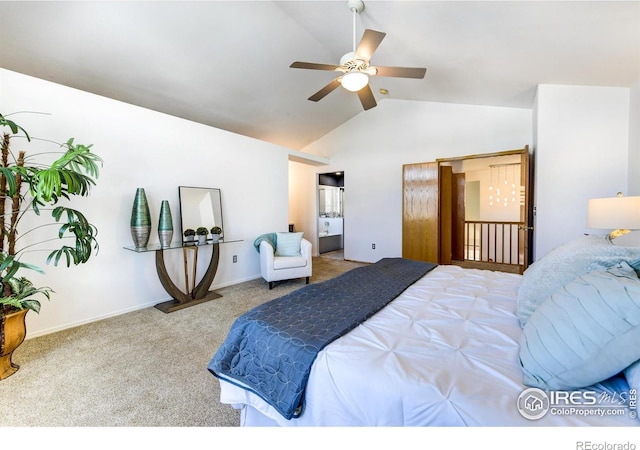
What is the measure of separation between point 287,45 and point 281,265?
2944 mm

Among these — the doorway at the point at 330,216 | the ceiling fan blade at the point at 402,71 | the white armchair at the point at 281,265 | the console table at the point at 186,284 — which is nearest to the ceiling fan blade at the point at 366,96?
the ceiling fan blade at the point at 402,71

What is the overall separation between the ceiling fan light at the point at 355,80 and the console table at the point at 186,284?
2493mm

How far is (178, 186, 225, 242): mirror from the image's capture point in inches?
139

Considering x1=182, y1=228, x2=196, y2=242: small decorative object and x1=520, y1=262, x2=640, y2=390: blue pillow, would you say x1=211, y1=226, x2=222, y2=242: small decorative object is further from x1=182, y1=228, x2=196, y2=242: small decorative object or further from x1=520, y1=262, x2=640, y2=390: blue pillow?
x1=520, y1=262, x2=640, y2=390: blue pillow

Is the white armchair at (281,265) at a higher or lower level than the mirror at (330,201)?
lower

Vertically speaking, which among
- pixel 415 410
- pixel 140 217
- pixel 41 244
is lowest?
pixel 415 410

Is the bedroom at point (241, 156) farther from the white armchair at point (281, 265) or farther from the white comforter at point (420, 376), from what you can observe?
the white comforter at point (420, 376)

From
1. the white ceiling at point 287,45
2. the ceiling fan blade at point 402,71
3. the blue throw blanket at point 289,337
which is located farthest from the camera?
the ceiling fan blade at point 402,71

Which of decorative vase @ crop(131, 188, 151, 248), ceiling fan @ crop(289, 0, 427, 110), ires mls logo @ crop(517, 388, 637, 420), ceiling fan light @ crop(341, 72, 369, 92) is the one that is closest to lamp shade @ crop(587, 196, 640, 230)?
ceiling fan @ crop(289, 0, 427, 110)

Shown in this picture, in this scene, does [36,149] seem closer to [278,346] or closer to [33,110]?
[33,110]

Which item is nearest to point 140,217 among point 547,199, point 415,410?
point 415,410

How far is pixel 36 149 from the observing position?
2.47 m

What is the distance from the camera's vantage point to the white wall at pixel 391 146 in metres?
4.43
